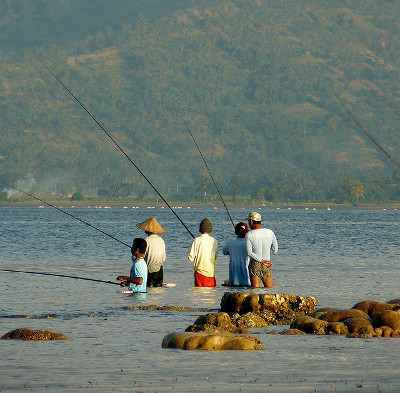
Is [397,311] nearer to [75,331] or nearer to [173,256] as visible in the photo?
[75,331]

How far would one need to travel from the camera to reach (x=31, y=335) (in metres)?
14.0

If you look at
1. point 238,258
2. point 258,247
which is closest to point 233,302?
point 258,247

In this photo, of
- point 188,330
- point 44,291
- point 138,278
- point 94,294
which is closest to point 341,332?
point 188,330

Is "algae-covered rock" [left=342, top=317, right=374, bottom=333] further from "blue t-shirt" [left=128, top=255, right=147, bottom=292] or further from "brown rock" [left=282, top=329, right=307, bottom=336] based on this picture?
"blue t-shirt" [left=128, top=255, right=147, bottom=292]

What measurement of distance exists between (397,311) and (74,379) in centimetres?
607

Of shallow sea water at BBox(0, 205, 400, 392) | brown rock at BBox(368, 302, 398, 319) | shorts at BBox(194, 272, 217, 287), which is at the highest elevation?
shorts at BBox(194, 272, 217, 287)

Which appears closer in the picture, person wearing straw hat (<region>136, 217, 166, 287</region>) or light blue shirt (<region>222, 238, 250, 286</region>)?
light blue shirt (<region>222, 238, 250, 286</region>)

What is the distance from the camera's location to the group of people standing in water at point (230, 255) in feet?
59.0

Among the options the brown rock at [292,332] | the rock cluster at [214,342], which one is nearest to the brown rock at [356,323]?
the brown rock at [292,332]

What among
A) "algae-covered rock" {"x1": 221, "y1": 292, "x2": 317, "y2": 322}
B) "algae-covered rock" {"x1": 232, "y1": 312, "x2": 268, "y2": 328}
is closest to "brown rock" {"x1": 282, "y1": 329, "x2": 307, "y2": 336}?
"algae-covered rock" {"x1": 232, "y1": 312, "x2": 268, "y2": 328}

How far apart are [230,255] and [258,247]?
0.96 metres

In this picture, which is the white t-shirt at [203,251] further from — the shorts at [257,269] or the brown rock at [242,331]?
the brown rock at [242,331]

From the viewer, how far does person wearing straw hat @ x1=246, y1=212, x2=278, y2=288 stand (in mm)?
17906

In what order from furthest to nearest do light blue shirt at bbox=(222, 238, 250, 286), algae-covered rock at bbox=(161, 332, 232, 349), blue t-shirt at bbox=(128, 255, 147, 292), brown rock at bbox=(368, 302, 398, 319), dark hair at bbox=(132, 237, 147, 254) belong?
light blue shirt at bbox=(222, 238, 250, 286) → blue t-shirt at bbox=(128, 255, 147, 292) → dark hair at bbox=(132, 237, 147, 254) → brown rock at bbox=(368, 302, 398, 319) → algae-covered rock at bbox=(161, 332, 232, 349)
